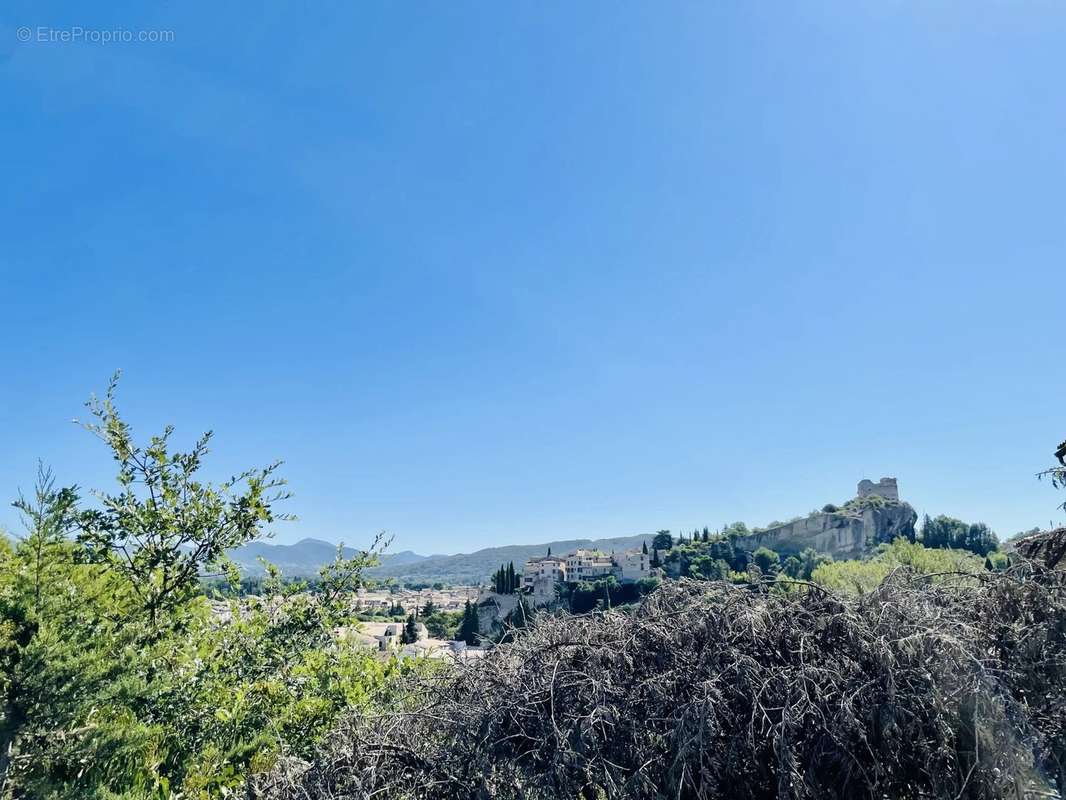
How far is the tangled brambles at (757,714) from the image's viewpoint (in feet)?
8.38

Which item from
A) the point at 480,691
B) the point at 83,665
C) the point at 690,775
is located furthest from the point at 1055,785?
the point at 83,665

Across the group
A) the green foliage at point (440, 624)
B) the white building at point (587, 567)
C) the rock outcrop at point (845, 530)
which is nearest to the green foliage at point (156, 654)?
the green foliage at point (440, 624)

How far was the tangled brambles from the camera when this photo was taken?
2553mm

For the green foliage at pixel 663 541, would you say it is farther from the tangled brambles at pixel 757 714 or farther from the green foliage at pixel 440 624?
the tangled brambles at pixel 757 714

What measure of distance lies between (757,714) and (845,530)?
5167 inches

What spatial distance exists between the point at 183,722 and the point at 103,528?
1.88 m

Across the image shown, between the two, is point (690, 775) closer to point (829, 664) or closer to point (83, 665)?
point (829, 664)

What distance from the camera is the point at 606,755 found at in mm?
2654

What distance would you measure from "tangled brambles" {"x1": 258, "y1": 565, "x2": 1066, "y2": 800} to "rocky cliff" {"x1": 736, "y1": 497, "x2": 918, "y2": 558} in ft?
402

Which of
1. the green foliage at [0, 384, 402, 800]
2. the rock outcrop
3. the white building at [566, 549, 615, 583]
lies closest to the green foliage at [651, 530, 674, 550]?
the white building at [566, 549, 615, 583]

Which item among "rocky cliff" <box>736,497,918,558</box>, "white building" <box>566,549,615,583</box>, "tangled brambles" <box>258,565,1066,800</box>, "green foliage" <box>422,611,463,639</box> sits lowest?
"green foliage" <box>422,611,463,639</box>

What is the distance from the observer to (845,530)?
11594cm

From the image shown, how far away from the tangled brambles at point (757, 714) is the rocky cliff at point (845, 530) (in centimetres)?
12264

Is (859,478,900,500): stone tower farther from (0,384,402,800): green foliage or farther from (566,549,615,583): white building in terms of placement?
(0,384,402,800): green foliage
